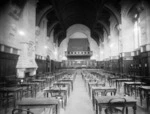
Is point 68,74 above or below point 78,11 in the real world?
below

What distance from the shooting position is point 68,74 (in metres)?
14.8

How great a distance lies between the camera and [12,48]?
8789 mm

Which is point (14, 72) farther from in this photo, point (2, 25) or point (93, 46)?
point (93, 46)

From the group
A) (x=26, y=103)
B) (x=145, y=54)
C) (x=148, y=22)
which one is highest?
(x=148, y=22)

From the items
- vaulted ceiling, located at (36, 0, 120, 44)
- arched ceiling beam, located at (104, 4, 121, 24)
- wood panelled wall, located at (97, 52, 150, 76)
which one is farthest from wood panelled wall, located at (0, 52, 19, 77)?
arched ceiling beam, located at (104, 4, 121, 24)

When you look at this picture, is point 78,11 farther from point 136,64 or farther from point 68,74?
point 136,64

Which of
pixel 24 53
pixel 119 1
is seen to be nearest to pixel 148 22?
pixel 119 1

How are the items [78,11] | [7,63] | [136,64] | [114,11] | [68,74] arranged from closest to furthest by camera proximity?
[7,63] < [136,64] < [114,11] < [68,74] < [78,11]

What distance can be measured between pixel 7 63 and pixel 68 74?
303 inches

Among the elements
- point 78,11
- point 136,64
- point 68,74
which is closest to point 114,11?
point 136,64

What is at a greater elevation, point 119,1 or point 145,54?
point 119,1

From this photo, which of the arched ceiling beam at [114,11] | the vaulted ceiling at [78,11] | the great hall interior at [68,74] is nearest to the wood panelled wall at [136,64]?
the great hall interior at [68,74]

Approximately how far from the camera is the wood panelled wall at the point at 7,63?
7492mm

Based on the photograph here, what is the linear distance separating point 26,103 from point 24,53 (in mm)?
7277
